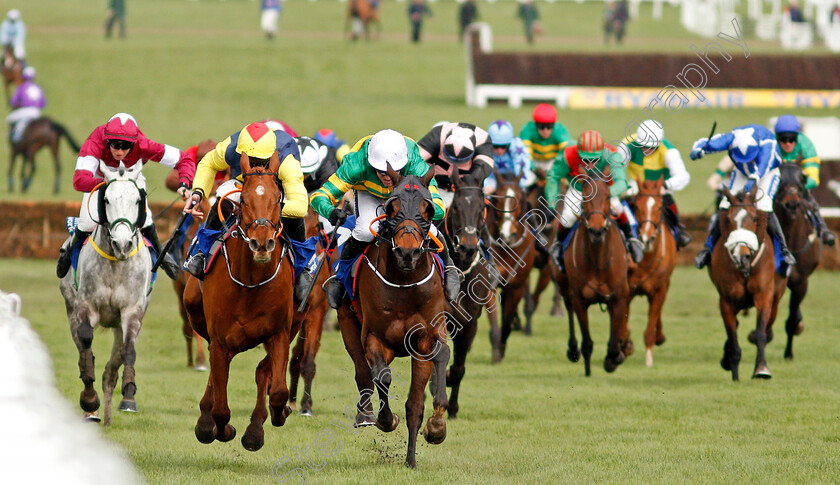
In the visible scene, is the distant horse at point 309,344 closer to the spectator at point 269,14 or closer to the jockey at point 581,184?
the jockey at point 581,184

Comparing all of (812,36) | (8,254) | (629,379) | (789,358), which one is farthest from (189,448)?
(812,36)

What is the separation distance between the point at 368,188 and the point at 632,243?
4.26 metres

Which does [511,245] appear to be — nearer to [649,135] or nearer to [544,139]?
[649,135]

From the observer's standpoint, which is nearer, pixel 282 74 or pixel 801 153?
pixel 801 153

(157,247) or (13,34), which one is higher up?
(13,34)

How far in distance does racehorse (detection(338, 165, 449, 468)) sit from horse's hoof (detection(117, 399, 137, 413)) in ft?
8.02

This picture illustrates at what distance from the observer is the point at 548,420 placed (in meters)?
8.80

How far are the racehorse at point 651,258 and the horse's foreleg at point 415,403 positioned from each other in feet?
16.4

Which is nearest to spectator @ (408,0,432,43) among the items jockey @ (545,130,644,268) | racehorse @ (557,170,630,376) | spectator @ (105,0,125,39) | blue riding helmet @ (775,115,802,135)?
spectator @ (105,0,125,39)

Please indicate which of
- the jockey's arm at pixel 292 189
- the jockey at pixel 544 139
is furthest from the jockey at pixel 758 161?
the jockey's arm at pixel 292 189

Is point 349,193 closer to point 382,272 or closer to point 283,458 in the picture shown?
point 382,272

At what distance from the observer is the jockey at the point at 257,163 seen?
6.95 m

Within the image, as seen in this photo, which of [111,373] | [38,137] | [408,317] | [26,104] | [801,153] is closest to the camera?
[408,317]

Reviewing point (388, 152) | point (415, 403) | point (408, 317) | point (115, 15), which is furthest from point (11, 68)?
point (415, 403)
